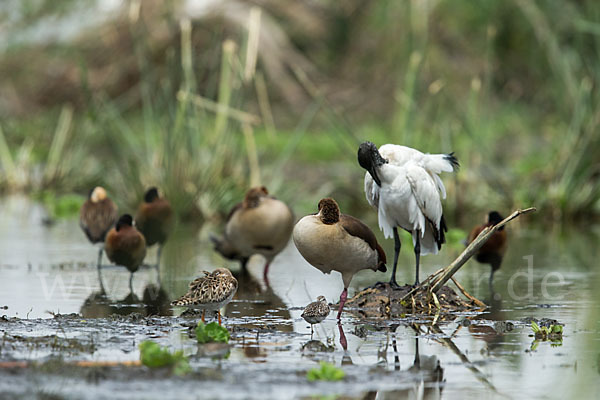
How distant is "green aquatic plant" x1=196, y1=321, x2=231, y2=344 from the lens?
6758 millimetres

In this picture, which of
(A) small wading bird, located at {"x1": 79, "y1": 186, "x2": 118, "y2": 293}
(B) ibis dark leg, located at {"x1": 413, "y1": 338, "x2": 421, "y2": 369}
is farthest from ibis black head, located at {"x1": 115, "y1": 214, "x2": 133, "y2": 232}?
(B) ibis dark leg, located at {"x1": 413, "y1": 338, "x2": 421, "y2": 369}

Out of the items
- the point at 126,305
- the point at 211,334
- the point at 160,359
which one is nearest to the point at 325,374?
the point at 160,359

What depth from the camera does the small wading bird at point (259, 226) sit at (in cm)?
1077

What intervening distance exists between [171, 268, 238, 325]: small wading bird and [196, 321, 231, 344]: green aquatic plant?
0.71 m

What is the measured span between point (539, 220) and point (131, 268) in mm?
8129

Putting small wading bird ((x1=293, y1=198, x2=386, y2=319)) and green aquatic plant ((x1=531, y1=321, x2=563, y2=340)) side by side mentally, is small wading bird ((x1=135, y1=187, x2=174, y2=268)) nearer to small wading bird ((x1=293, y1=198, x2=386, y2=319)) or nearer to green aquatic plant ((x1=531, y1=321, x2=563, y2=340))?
small wading bird ((x1=293, y1=198, x2=386, y2=319))

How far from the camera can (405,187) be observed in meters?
8.62

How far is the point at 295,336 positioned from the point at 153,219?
14.2 feet

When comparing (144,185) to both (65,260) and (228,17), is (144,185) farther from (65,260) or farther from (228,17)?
(228,17)

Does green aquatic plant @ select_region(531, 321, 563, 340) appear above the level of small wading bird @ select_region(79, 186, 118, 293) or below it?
below

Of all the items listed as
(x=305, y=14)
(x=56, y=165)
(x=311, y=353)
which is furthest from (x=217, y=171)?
(x=305, y=14)

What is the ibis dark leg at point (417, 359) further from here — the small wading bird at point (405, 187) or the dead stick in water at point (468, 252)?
the small wading bird at point (405, 187)

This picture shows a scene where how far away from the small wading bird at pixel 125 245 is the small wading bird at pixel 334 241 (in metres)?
2.12

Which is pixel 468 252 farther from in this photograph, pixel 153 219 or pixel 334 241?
pixel 153 219
